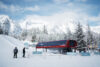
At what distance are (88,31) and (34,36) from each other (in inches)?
2185

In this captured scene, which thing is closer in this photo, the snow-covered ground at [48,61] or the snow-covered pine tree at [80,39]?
the snow-covered ground at [48,61]

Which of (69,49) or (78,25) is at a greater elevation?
(78,25)

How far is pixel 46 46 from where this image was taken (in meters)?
36.3

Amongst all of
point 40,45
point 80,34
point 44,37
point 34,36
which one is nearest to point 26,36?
point 34,36

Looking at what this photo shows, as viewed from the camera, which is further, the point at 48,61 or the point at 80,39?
the point at 80,39

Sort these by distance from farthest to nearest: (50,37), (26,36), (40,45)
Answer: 1. (26,36)
2. (50,37)
3. (40,45)

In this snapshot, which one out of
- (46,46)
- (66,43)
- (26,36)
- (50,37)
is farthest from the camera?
(26,36)

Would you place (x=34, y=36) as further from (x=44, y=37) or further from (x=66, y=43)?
(x=66, y=43)

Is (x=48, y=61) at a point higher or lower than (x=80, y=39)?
lower

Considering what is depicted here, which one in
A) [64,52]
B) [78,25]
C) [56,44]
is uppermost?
[78,25]

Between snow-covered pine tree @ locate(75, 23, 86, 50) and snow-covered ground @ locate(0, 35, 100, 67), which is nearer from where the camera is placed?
snow-covered ground @ locate(0, 35, 100, 67)

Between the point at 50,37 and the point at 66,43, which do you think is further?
the point at 50,37

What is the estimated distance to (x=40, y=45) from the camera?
38875mm

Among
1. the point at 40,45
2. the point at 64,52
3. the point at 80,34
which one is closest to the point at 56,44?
the point at 64,52
